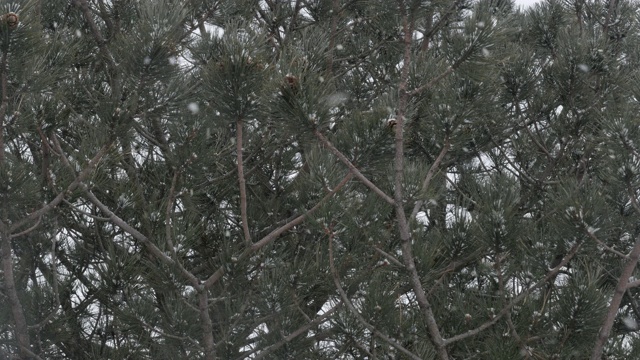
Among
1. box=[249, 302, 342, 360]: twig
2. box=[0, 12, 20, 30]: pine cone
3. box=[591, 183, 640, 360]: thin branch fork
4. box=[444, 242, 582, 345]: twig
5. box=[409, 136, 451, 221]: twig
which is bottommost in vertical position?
box=[591, 183, 640, 360]: thin branch fork

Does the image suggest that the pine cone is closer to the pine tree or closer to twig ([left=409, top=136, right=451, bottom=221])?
the pine tree

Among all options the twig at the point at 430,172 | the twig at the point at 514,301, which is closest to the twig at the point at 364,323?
the twig at the point at 514,301

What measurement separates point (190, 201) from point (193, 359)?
0.62 metres

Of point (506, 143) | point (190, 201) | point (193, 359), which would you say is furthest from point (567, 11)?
point (193, 359)

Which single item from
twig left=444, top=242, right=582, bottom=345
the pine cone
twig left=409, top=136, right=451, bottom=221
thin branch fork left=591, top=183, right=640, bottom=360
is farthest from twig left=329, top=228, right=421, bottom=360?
the pine cone

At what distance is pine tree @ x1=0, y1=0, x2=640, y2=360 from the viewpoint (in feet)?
8.57

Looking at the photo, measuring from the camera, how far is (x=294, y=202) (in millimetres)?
3439

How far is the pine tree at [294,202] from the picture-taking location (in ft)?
8.57

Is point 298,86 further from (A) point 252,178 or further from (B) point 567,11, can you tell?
(B) point 567,11

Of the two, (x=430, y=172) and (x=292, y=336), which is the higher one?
(x=430, y=172)

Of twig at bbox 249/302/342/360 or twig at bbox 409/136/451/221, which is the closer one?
twig at bbox 409/136/451/221

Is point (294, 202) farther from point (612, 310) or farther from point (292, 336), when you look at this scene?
point (612, 310)

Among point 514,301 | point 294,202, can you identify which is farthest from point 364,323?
point 294,202

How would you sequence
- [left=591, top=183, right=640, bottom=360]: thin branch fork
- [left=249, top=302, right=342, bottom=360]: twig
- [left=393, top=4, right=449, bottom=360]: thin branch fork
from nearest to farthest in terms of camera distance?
[left=591, top=183, right=640, bottom=360]: thin branch fork → [left=393, top=4, right=449, bottom=360]: thin branch fork → [left=249, top=302, right=342, bottom=360]: twig
